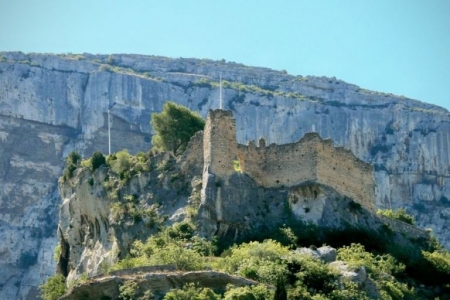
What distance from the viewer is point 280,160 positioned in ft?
172

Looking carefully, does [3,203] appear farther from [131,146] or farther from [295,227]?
[295,227]

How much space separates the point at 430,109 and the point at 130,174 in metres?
72.4

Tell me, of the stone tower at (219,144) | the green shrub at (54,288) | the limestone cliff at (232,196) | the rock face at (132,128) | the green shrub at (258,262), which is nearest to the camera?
the green shrub at (258,262)

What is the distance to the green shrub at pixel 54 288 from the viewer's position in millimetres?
49531

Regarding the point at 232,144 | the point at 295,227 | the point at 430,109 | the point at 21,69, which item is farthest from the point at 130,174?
the point at 430,109

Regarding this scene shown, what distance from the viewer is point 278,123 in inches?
4311

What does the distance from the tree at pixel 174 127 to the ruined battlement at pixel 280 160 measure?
27.2 ft

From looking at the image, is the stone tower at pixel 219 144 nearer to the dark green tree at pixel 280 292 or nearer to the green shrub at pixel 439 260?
the green shrub at pixel 439 260

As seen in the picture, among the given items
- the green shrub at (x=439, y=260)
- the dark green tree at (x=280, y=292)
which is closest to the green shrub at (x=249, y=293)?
the dark green tree at (x=280, y=292)

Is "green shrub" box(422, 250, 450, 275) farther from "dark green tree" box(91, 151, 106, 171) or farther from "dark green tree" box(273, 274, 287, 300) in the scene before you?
"dark green tree" box(91, 151, 106, 171)

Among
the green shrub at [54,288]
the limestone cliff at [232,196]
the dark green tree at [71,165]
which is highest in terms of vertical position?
the dark green tree at [71,165]

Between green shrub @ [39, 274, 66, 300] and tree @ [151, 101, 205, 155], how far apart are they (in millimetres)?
10237

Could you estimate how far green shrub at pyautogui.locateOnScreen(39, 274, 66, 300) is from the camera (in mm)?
49531

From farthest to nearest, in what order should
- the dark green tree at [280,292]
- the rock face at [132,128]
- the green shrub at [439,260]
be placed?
the rock face at [132,128] < the green shrub at [439,260] < the dark green tree at [280,292]
